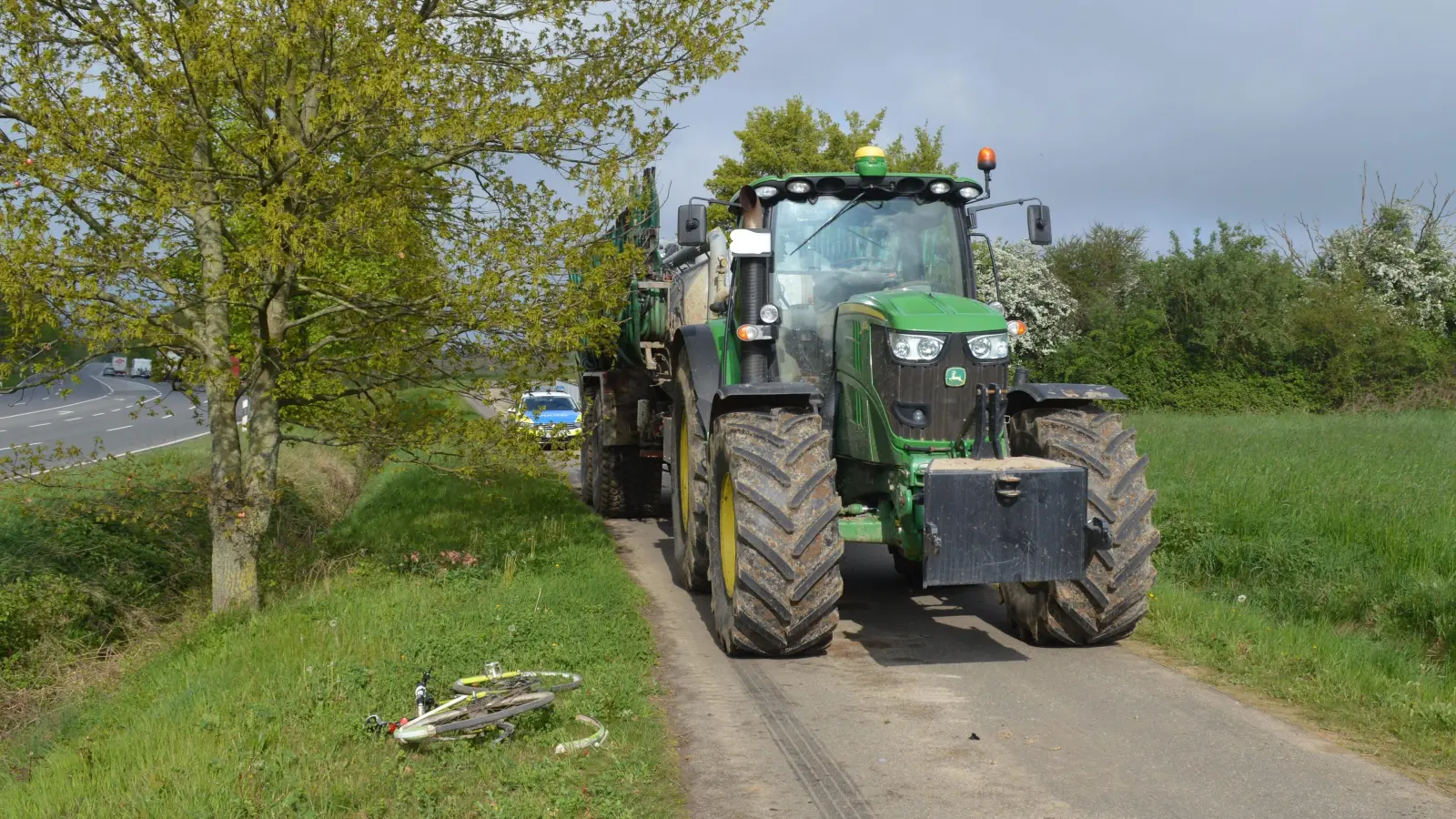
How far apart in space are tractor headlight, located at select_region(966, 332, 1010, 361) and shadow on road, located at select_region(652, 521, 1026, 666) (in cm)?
186

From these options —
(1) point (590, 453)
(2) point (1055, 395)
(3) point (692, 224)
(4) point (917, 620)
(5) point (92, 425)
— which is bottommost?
(4) point (917, 620)

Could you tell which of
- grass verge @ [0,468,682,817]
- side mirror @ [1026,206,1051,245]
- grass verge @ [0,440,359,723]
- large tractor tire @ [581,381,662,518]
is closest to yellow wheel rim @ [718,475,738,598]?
grass verge @ [0,468,682,817]

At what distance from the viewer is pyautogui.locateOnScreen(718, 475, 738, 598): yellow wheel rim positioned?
7.54 m

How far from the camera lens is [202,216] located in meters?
8.84

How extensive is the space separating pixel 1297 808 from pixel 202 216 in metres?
8.21

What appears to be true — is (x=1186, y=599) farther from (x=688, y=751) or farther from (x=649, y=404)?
(x=649, y=404)

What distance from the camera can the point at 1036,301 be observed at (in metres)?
38.5

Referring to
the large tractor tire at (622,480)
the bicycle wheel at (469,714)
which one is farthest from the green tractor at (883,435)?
the large tractor tire at (622,480)

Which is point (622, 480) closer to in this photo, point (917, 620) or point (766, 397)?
point (917, 620)

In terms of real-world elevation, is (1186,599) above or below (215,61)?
below

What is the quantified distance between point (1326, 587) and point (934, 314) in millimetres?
4001

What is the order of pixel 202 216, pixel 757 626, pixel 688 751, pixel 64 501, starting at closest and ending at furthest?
pixel 688 751 < pixel 757 626 < pixel 202 216 < pixel 64 501

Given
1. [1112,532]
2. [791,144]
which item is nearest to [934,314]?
[1112,532]

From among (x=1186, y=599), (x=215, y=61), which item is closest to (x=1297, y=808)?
(x=1186, y=599)
